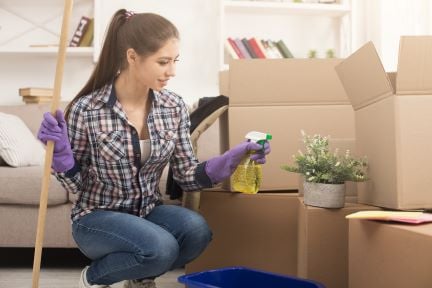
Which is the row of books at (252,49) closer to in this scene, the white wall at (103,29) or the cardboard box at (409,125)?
the white wall at (103,29)

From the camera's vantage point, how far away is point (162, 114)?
5.77 feet

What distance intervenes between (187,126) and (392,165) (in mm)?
682

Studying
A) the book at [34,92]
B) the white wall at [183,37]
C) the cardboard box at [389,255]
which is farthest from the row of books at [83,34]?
the cardboard box at [389,255]

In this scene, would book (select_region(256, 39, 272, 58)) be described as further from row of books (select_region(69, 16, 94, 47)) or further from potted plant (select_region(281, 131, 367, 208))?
potted plant (select_region(281, 131, 367, 208))

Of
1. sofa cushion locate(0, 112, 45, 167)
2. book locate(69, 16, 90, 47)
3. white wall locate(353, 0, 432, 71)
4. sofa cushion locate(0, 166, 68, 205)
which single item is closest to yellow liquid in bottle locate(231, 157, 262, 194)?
sofa cushion locate(0, 166, 68, 205)

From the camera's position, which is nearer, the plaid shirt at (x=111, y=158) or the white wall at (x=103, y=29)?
the plaid shirt at (x=111, y=158)

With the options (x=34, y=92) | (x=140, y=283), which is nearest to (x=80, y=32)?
(x=34, y=92)

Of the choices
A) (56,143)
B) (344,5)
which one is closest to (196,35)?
(344,5)

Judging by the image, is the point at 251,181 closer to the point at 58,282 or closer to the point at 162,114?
the point at 162,114

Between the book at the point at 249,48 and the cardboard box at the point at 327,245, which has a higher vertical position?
the book at the point at 249,48

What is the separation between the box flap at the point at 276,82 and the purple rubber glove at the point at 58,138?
0.59 m

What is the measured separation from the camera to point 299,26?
3.77 meters

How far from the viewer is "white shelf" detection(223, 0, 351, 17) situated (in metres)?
3.54

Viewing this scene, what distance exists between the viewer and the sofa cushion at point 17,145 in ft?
8.39
